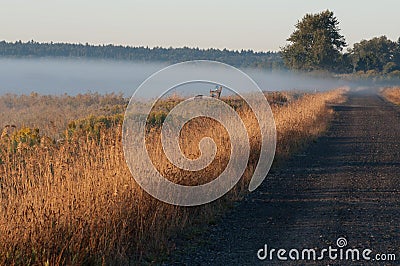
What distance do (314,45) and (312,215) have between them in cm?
5703

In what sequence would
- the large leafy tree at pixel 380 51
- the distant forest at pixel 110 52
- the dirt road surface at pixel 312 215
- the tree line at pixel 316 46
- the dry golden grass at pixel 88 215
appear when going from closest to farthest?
the dry golden grass at pixel 88 215, the dirt road surface at pixel 312 215, the tree line at pixel 316 46, the distant forest at pixel 110 52, the large leafy tree at pixel 380 51

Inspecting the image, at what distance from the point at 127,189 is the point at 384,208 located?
3938mm

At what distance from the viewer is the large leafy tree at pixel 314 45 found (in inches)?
2516

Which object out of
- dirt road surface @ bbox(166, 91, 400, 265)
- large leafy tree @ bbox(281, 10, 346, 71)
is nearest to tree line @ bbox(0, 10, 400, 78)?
large leafy tree @ bbox(281, 10, 346, 71)

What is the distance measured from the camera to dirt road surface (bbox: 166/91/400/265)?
707 centimetres

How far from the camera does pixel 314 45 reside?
210ft

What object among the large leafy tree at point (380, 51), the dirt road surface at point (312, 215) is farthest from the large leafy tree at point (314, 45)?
the large leafy tree at point (380, 51)

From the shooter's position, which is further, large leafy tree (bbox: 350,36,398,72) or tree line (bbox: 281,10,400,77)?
large leafy tree (bbox: 350,36,398,72)

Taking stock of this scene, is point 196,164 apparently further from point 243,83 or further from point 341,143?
point 341,143

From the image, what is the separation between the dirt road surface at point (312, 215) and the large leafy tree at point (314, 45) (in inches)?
1980

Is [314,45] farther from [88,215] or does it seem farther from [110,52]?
[110,52]

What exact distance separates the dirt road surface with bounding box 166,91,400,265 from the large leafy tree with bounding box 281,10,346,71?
5030 centimetres

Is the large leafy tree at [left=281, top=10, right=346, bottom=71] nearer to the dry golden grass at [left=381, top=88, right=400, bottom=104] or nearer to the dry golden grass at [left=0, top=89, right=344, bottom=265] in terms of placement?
the dry golden grass at [left=381, top=88, right=400, bottom=104]

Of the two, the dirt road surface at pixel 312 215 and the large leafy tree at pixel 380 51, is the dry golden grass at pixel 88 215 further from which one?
the large leafy tree at pixel 380 51
